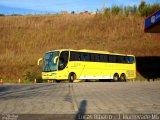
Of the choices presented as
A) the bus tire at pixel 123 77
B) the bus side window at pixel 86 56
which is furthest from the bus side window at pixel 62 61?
the bus tire at pixel 123 77

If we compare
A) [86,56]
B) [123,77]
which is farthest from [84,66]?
[123,77]

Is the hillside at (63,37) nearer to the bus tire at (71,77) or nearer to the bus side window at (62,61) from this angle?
the bus tire at (71,77)

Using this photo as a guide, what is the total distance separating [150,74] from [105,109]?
43.2 meters

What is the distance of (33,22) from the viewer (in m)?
73.8

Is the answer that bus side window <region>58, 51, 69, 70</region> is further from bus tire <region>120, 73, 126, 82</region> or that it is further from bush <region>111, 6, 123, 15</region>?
bush <region>111, 6, 123, 15</region>

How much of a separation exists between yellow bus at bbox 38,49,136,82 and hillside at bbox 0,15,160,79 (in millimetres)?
16926

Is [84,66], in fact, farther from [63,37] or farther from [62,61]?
[63,37]

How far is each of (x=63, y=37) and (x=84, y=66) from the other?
1301 inches

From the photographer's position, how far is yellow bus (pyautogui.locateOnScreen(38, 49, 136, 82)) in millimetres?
32781

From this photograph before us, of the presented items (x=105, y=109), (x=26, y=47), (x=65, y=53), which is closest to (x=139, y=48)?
(x=26, y=47)

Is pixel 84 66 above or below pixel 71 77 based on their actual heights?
above

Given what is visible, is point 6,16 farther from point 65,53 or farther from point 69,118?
point 69,118

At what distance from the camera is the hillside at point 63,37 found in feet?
193

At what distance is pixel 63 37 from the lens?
67188mm
